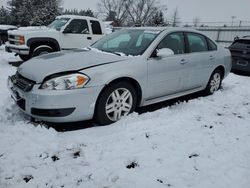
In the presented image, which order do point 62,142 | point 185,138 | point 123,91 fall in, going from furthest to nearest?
point 123,91 → point 185,138 → point 62,142

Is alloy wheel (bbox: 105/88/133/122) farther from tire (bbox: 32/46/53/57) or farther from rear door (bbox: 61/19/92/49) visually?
rear door (bbox: 61/19/92/49)

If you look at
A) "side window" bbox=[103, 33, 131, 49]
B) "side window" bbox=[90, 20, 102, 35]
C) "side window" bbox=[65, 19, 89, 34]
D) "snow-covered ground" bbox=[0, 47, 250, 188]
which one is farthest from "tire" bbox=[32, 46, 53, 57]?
"snow-covered ground" bbox=[0, 47, 250, 188]

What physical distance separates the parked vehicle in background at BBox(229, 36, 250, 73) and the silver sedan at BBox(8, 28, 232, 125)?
3409 millimetres

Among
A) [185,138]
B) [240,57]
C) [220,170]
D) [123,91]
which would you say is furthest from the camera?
[240,57]

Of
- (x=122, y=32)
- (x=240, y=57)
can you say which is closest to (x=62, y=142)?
(x=122, y=32)

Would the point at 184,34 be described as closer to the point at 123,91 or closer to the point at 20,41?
the point at 123,91

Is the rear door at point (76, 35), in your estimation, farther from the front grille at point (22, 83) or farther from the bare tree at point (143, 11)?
the bare tree at point (143, 11)

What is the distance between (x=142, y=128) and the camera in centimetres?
388

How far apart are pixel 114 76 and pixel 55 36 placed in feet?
19.6

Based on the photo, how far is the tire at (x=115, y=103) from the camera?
12.6 feet

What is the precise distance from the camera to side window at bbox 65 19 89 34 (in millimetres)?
9586

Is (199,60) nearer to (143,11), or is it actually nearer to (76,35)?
(76,35)

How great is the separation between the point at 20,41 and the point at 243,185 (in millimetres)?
8048

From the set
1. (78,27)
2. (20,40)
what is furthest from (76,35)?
(20,40)
